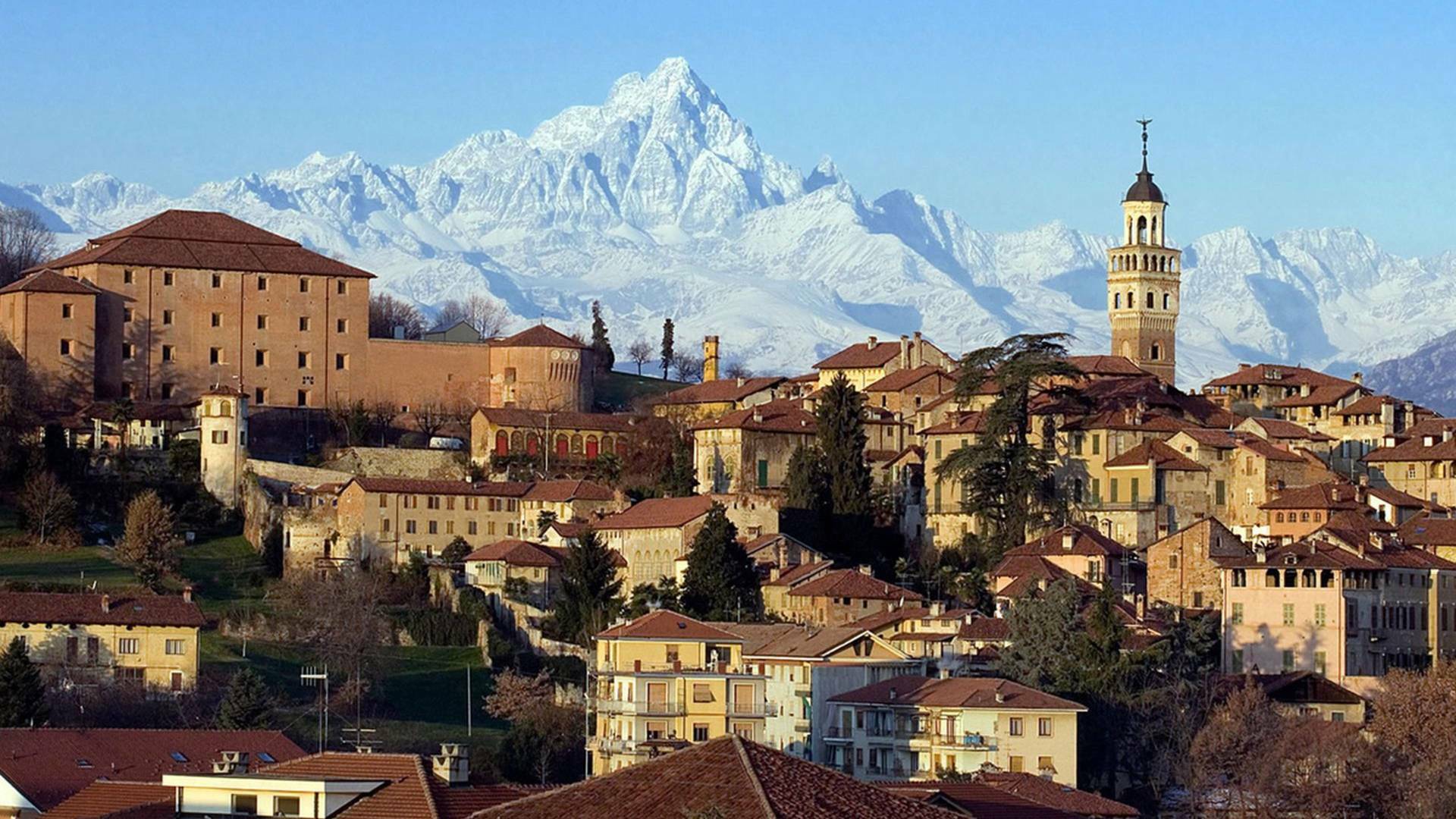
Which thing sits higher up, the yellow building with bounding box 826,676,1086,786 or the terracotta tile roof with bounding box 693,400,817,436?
the terracotta tile roof with bounding box 693,400,817,436

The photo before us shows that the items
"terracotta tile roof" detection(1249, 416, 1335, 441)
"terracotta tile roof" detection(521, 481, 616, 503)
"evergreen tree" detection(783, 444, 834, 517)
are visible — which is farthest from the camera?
"terracotta tile roof" detection(1249, 416, 1335, 441)

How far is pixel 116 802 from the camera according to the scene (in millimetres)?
40625

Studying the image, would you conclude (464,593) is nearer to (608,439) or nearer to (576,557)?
(576,557)

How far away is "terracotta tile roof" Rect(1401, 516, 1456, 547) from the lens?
7775 cm

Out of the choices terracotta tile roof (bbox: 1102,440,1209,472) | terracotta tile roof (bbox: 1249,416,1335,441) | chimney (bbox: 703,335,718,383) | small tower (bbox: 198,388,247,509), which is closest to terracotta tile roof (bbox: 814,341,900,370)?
chimney (bbox: 703,335,718,383)

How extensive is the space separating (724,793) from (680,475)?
192 feet

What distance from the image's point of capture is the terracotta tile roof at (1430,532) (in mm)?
77750

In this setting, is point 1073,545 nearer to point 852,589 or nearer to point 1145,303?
point 852,589

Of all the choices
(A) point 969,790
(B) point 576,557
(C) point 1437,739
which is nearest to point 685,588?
(B) point 576,557

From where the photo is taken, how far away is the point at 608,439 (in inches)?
3772

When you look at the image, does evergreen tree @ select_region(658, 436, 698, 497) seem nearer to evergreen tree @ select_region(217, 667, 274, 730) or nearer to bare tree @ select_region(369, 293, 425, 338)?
bare tree @ select_region(369, 293, 425, 338)

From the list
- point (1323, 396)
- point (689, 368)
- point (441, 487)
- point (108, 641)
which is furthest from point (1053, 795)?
point (689, 368)

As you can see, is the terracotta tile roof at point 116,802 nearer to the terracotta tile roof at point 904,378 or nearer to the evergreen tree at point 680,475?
the evergreen tree at point 680,475

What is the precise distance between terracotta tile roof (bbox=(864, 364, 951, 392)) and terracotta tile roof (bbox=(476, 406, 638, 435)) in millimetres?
7865
